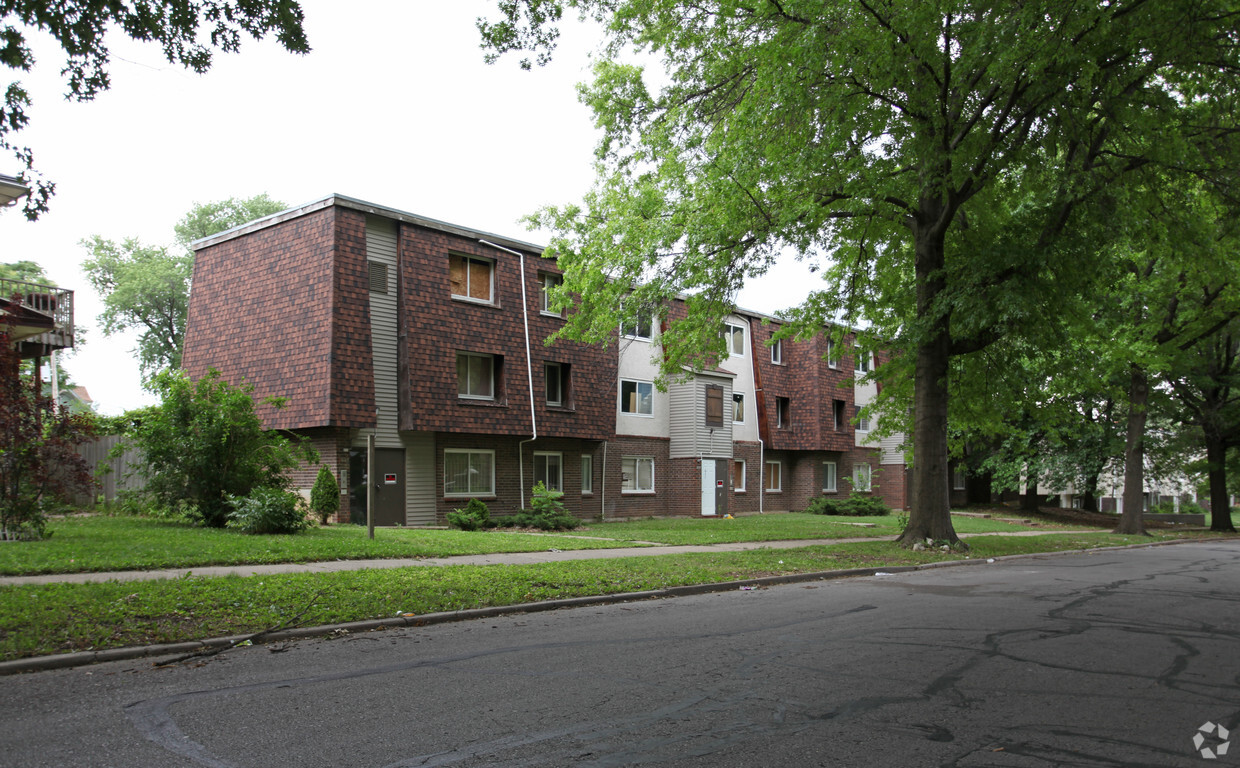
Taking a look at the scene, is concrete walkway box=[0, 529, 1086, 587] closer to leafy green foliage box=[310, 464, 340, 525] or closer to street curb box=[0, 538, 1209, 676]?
street curb box=[0, 538, 1209, 676]

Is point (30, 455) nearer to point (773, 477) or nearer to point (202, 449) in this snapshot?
point (202, 449)

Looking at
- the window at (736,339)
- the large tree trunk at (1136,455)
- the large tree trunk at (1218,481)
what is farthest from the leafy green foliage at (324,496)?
the large tree trunk at (1218,481)

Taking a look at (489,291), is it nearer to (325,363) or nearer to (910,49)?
(325,363)

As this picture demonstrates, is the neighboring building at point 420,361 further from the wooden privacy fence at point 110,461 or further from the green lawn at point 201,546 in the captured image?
the green lawn at point 201,546

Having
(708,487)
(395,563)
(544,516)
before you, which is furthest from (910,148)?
(708,487)

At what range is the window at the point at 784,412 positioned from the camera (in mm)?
38775

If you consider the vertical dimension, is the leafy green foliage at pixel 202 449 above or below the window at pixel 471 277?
below

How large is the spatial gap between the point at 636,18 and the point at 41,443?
12374mm

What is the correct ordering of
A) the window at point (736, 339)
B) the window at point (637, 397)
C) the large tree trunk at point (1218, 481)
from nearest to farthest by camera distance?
the window at point (637, 397), the large tree trunk at point (1218, 481), the window at point (736, 339)

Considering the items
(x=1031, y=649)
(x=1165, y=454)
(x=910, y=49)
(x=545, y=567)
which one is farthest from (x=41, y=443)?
(x=1165, y=454)

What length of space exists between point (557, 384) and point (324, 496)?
29.4 ft

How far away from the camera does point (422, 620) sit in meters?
8.59

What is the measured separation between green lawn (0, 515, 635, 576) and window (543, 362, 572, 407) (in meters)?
8.83

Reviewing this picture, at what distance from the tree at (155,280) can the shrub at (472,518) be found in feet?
103
